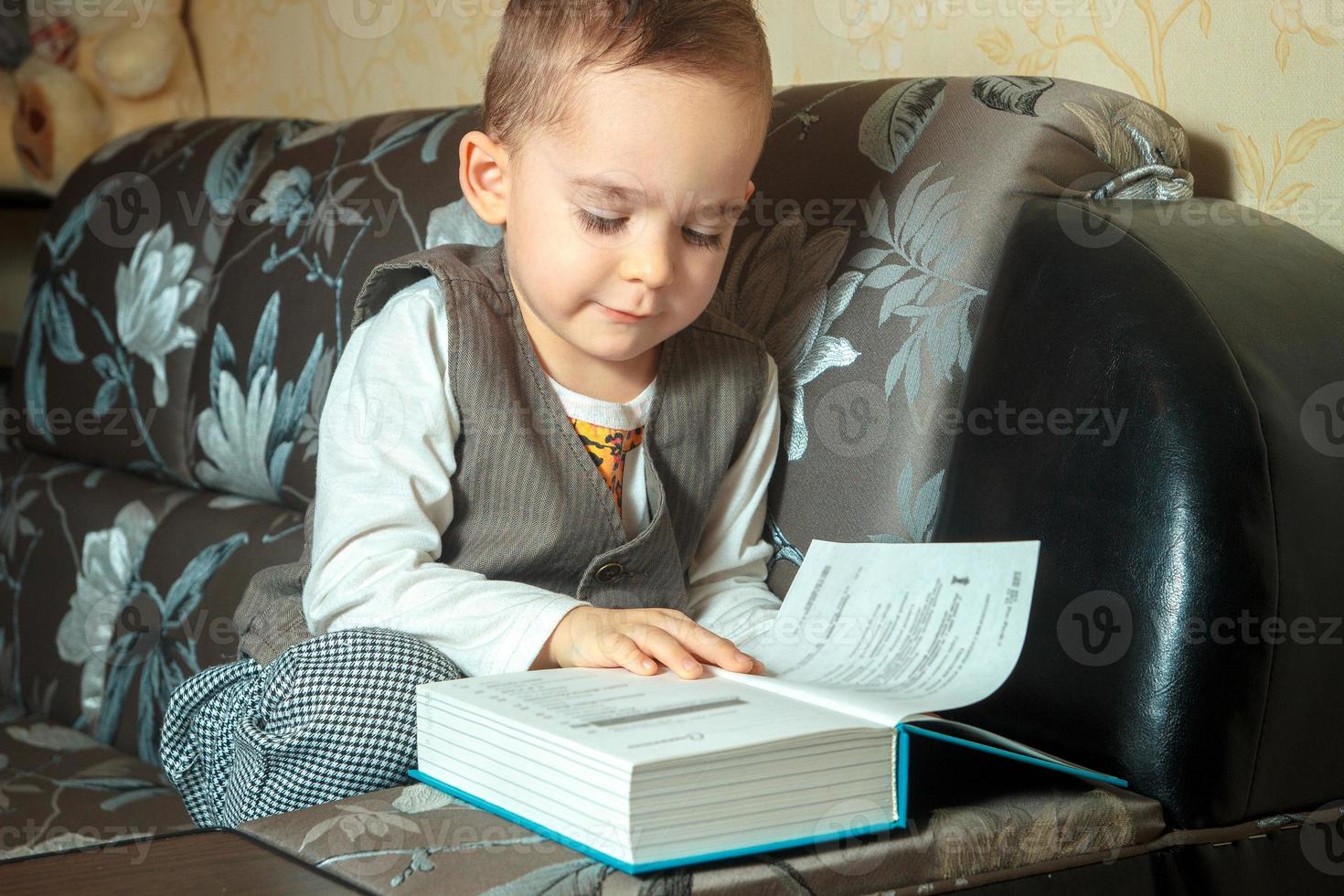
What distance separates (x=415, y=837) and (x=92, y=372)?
1210mm

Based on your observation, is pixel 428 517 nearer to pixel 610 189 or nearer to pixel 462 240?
pixel 610 189

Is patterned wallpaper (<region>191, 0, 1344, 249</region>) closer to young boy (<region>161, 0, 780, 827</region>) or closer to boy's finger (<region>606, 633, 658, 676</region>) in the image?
young boy (<region>161, 0, 780, 827</region>)

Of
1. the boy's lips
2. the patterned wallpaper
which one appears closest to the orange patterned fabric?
the boy's lips

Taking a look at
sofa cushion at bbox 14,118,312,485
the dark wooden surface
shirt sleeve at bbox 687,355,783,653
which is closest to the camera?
the dark wooden surface

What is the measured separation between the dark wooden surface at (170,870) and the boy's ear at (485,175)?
1.65 ft

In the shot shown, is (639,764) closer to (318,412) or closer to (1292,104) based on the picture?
(1292,104)

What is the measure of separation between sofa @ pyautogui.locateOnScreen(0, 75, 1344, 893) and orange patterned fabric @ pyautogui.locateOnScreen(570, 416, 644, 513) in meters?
0.13

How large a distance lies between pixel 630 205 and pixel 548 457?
0.66 ft

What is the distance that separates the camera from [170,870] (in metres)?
0.59

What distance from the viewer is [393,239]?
132cm

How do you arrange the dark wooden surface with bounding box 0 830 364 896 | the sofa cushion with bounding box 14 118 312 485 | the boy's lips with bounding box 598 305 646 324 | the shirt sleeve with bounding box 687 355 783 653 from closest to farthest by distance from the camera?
1. the dark wooden surface with bounding box 0 830 364 896
2. the boy's lips with bounding box 598 305 646 324
3. the shirt sleeve with bounding box 687 355 783 653
4. the sofa cushion with bounding box 14 118 312 485

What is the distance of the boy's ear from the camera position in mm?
966

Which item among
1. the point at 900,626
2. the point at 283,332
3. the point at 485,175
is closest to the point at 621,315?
the point at 485,175

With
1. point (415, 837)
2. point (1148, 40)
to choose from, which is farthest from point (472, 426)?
point (1148, 40)
